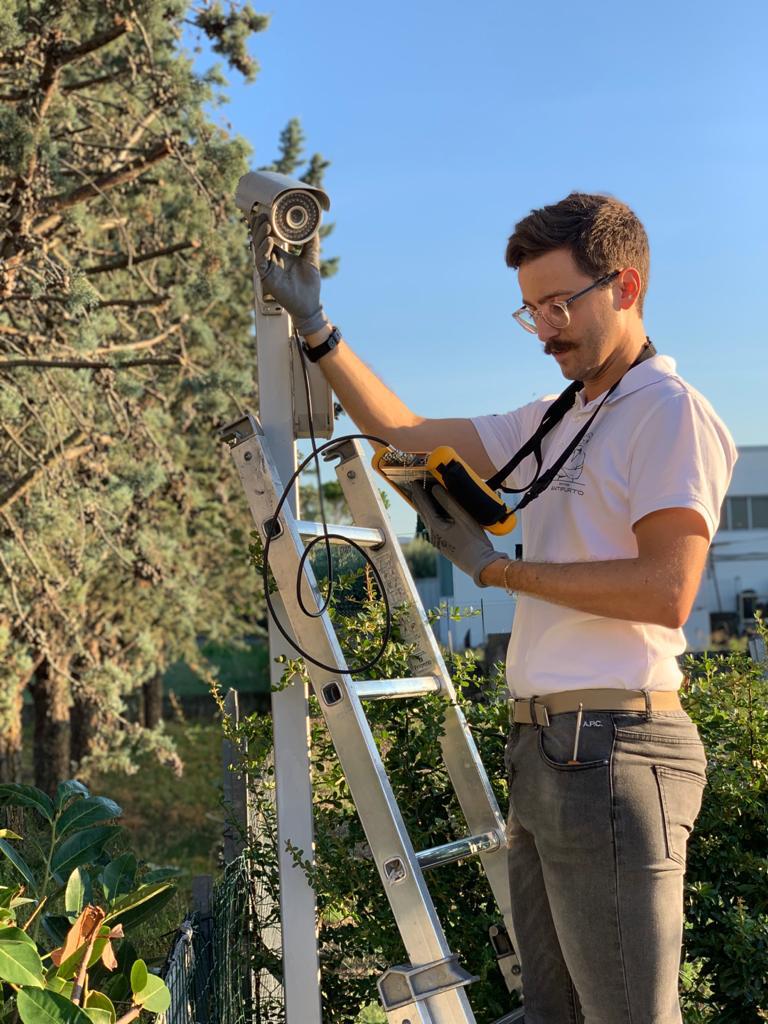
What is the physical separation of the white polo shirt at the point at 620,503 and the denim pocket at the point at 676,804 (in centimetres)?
19

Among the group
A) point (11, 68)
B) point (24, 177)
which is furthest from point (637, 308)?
point (11, 68)

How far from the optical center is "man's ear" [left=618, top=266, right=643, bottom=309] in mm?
2643

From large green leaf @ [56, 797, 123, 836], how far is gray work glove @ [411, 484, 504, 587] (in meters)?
1.57

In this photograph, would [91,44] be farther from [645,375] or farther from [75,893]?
[645,375]

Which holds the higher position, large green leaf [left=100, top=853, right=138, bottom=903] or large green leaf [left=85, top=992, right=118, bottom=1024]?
large green leaf [left=100, top=853, right=138, bottom=903]

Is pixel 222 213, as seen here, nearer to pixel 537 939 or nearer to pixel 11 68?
pixel 11 68

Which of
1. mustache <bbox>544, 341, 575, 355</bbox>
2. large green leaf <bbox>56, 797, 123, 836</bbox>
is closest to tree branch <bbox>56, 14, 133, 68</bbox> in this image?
large green leaf <bbox>56, 797, 123, 836</bbox>

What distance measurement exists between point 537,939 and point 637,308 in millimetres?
1493

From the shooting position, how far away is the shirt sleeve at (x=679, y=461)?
2.43 metres

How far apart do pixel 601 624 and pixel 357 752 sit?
77 cm

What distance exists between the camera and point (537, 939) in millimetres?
2812

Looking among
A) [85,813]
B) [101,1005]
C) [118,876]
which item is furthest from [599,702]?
[85,813]

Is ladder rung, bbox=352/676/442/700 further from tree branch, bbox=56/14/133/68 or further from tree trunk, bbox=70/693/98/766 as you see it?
→ tree trunk, bbox=70/693/98/766

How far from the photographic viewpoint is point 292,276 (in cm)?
298
